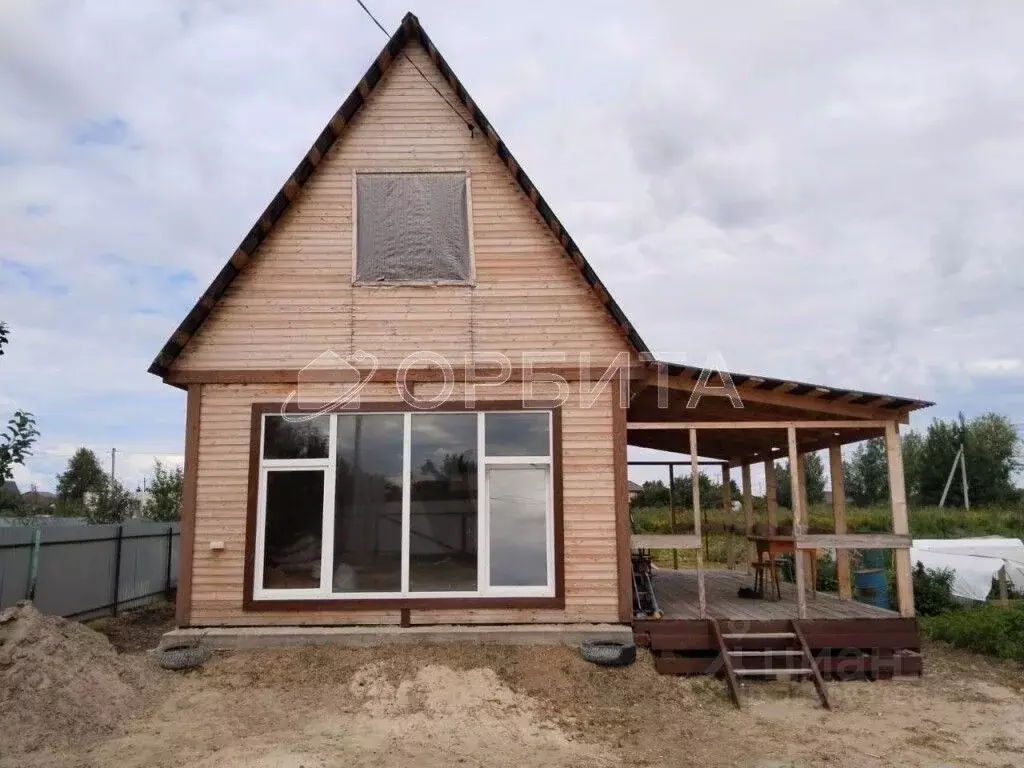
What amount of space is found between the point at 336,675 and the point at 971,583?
43.3 feet

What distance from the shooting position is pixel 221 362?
31.6ft

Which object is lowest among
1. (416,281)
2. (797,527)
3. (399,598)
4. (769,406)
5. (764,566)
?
(399,598)

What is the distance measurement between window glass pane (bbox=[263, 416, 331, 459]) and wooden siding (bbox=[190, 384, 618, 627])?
27cm

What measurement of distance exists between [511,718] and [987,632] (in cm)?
726

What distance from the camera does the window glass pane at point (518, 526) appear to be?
9.38 metres

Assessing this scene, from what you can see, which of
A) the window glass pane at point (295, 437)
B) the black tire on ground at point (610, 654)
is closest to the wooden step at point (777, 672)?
the black tire on ground at point (610, 654)

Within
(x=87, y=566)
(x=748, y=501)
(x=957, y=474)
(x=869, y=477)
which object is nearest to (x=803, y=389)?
(x=748, y=501)

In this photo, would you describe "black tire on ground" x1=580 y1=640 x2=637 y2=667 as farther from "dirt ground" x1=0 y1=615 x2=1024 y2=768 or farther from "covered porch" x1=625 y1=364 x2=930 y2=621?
"covered porch" x1=625 y1=364 x2=930 y2=621

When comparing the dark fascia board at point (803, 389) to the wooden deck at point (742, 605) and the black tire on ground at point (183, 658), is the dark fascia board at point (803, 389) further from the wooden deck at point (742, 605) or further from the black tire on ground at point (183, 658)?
the black tire on ground at point (183, 658)

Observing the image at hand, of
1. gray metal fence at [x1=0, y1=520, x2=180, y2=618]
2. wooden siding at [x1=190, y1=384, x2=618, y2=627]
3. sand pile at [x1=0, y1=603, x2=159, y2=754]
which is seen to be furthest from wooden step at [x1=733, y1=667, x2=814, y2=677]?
gray metal fence at [x1=0, y1=520, x2=180, y2=618]

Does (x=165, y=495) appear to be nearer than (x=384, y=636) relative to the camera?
No

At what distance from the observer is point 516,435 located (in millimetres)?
9633

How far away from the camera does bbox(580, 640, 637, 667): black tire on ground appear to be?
8531mm

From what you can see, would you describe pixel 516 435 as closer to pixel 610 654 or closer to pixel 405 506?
pixel 405 506
